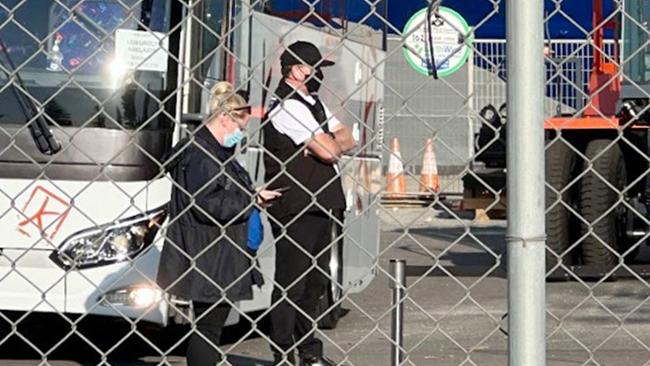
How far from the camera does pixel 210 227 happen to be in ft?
19.7

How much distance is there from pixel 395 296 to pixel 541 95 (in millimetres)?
1937

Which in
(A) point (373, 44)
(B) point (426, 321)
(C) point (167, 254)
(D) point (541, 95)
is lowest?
(B) point (426, 321)

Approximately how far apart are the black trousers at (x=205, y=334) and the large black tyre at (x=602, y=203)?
17.9 ft

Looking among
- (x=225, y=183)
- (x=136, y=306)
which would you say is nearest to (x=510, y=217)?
(x=225, y=183)

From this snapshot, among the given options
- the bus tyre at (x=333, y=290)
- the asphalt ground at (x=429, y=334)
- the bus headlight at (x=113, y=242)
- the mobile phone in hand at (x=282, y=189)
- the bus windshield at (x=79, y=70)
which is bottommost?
the asphalt ground at (x=429, y=334)

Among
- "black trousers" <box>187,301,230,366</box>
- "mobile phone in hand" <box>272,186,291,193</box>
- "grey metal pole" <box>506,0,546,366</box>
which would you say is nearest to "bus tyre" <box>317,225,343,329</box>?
"mobile phone in hand" <box>272,186,291,193</box>

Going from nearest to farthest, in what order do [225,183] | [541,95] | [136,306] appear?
[541,95], [225,183], [136,306]

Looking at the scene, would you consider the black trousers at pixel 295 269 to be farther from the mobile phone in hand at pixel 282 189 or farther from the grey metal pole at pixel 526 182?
the grey metal pole at pixel 526 182

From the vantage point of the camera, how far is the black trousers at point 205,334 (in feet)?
20.4

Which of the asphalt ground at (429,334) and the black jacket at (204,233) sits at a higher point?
the black jacket at (204,233)

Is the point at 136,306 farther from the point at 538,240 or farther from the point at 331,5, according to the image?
the point at 538,240

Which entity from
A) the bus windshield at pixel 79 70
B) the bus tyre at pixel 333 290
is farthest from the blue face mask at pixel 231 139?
the bus tyre at pixel 333 290

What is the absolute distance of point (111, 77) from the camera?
7.27 meters

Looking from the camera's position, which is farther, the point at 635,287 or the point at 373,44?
the point at 635,287
